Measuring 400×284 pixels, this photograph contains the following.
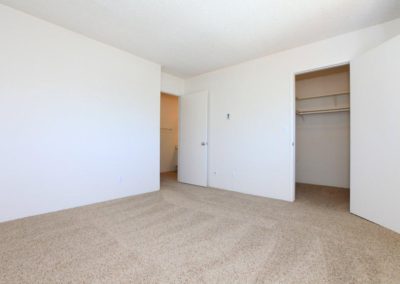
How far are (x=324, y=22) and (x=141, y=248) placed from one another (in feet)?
11.3

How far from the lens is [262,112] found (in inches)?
147

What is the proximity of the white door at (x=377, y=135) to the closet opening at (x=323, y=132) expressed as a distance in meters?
1.44

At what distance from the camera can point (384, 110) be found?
2.32 m

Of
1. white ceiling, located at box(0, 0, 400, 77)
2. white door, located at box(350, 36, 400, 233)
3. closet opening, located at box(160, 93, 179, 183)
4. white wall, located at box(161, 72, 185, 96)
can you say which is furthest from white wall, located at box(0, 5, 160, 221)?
white door, located at box(350, 36, 400, 233)

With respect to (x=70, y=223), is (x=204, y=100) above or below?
above

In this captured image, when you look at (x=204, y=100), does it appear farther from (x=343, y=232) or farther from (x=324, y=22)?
(x=343, y=232)

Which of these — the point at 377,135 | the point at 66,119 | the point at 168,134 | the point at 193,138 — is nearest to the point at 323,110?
the point at 377,135

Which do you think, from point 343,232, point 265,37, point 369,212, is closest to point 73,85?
point 265,37

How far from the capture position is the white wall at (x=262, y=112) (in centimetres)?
303

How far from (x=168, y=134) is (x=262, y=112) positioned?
12.1ft

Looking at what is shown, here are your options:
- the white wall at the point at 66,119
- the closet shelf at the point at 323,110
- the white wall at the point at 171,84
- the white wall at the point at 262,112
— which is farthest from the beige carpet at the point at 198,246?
the white wall at the point at 171,84

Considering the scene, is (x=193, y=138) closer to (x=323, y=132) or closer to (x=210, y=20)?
(x=210, y=20)

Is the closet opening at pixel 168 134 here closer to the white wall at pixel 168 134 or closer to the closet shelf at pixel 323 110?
the white wall at pixel 168 134

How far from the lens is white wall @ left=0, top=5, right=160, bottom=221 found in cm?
245
